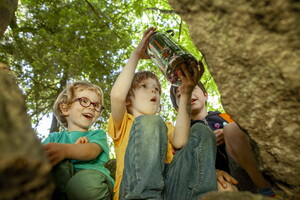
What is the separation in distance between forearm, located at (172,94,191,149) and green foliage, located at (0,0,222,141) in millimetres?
3852

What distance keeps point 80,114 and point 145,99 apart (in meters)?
0.68

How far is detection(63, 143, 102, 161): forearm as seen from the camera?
1.81 metres

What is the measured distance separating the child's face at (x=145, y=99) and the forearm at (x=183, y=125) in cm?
40

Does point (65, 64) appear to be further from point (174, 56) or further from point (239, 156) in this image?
point (239, 156)

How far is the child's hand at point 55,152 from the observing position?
1.65 metres

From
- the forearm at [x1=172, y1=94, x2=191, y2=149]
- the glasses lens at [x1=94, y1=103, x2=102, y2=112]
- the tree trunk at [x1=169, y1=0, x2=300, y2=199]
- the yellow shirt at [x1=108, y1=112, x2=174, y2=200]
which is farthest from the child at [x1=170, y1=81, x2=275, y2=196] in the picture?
the glasses lens at [x1=94, y1=103, x2=102, y2=112]

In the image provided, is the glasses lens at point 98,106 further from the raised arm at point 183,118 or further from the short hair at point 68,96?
the raised arm at point 183,118

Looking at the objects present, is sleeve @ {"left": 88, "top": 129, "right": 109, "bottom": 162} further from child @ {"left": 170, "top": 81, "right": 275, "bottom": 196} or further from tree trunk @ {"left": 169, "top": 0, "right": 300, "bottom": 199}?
tree trunk @ {"left": 169, "top": 0, "right": 300, "bottom": 199}

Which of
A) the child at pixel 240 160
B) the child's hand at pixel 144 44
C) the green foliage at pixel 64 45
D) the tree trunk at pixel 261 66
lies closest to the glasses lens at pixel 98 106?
the child's hand at pixel 144 44

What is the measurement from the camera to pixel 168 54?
6.51ft

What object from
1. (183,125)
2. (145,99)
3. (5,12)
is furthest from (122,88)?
(5,12)

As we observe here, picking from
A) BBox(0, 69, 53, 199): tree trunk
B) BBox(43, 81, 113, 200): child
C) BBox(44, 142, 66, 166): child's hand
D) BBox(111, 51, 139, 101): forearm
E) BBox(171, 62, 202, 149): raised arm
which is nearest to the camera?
BBox(0, 69, 53, 199): tree trunk

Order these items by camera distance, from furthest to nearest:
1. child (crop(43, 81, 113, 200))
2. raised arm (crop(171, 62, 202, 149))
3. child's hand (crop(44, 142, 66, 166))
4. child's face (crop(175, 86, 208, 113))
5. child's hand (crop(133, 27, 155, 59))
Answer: child's face (crop(175, 86, 208, 113)) → child's hand (crop(133, 27, 155, 59)) → raised arm (crop(171, 62, 202, 149)) → child (crop(43, 81, 113, 200)) → child's hand (crop(44, 142, 66, 166))

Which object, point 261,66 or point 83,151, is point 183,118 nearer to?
point 83,151
